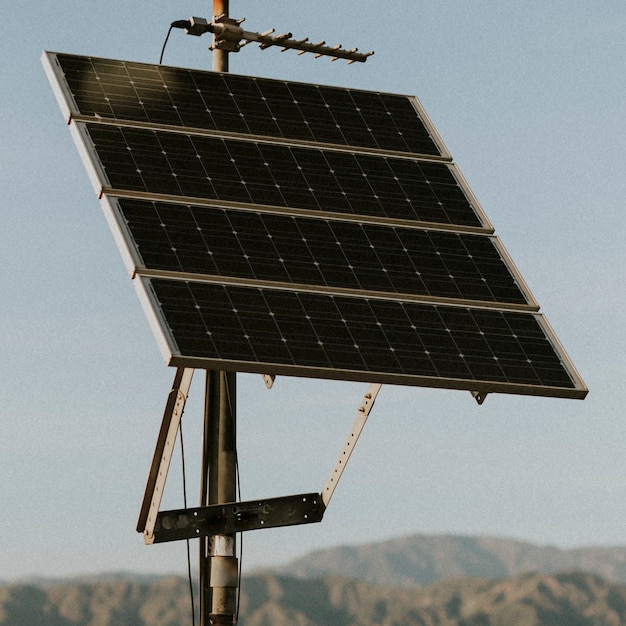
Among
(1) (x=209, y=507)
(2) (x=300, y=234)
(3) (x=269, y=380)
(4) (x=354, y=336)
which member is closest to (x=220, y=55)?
(2) (x=300, y=234)

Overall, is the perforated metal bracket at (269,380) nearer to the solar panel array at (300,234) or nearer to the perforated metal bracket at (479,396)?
the solar panel array at (300,234)

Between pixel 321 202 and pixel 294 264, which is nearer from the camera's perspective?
pixel 294 264

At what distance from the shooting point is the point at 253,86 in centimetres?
2234

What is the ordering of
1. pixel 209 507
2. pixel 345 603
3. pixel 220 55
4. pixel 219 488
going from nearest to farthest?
pixel 209 507
pixel 219 488
pixel 220 55
pixel 345 603

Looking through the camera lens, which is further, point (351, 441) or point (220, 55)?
point (220, 55)

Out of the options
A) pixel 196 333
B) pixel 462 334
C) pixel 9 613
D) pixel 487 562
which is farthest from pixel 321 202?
pixel 487 562

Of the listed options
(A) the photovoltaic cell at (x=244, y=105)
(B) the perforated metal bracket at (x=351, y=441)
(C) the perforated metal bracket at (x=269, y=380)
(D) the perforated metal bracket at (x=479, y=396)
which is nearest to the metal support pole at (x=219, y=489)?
(C) the perforated metal bracket at (x=269, y=380)

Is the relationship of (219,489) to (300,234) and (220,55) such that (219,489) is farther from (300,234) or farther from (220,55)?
(220,55)

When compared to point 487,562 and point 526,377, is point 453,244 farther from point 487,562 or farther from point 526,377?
point 487,562

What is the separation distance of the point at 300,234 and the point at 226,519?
12.2 feet

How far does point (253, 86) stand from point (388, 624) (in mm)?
126500

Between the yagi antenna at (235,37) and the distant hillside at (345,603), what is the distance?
101m

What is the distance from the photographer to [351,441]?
1980 cm

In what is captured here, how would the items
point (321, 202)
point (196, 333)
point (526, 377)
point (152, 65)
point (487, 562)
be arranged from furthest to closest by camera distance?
point (487, 562)
point (152, 65)
point (321, 202)
point (526, 377)
point (196, 333)
